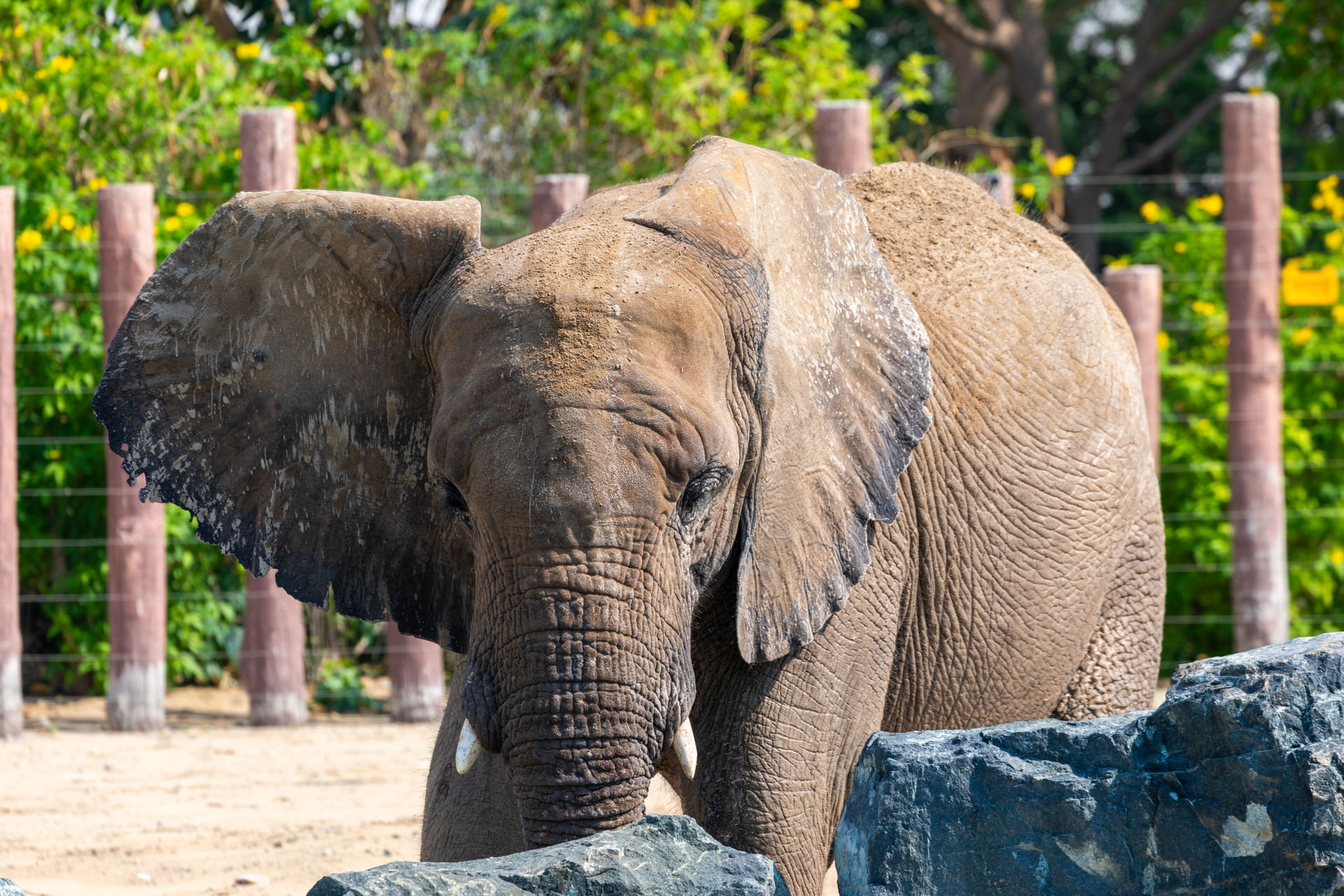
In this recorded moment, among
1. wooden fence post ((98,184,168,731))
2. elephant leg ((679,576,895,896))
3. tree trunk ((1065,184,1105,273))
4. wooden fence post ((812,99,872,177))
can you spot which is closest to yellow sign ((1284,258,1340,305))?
wooden fence post ((812,99,872,177))

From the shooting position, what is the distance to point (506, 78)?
9984 mm

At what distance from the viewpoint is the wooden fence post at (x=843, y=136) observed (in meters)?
7.23

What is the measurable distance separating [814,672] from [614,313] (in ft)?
3.18

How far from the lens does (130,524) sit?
700cm

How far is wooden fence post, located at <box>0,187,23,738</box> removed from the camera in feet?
22.5

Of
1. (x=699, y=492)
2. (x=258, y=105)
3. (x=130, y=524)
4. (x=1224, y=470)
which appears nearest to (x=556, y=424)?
(x=699, y=492)

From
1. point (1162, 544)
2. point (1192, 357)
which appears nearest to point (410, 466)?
point (1162, 544)

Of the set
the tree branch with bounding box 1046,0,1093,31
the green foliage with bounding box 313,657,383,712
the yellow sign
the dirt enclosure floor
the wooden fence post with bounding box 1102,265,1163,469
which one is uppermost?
the tree branch with bounding box 1046,0,1093,31

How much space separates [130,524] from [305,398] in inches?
150

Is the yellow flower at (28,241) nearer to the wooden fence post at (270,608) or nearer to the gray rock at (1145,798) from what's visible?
the wooden fence post at (270,608)

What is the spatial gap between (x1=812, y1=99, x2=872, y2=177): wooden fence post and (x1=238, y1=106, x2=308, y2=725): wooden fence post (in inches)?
87.2

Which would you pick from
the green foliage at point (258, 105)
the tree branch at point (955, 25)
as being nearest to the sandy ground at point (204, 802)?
the green foliage at point (258, 105)

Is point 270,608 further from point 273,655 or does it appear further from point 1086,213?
point 1086,213

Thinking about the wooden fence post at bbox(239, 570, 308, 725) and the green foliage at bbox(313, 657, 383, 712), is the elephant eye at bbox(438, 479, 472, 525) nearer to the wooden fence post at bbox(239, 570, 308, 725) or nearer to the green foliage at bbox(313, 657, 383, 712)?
the wooden fence post at bbox(239, 570, 308, 725)
